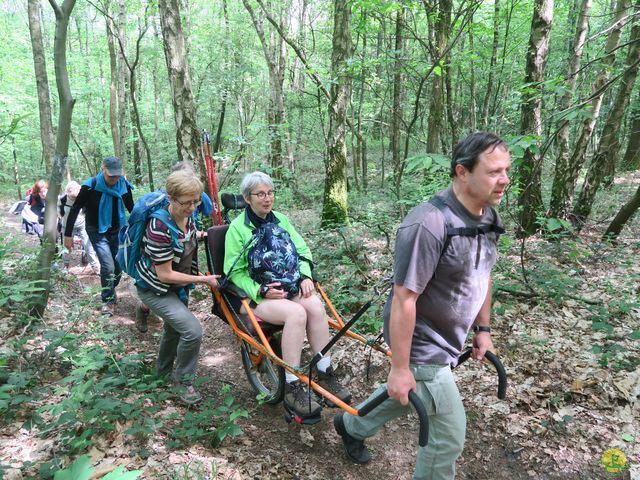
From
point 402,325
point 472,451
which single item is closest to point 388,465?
point 472,451

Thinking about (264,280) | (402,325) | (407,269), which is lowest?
(264,280)

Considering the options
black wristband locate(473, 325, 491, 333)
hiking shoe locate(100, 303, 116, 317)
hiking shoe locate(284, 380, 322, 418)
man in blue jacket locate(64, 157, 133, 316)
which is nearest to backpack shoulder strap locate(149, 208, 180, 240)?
hiking shoe locate(284, 380, 322, 418)

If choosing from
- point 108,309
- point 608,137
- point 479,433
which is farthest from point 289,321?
point 608,137

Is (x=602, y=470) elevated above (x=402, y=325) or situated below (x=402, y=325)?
below

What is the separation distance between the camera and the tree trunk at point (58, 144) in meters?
4.05

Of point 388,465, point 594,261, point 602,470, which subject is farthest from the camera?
point 594,261

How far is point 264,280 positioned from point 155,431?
148 cm

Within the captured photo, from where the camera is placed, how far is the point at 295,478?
10.00ft

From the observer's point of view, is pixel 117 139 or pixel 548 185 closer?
pixel 548 185

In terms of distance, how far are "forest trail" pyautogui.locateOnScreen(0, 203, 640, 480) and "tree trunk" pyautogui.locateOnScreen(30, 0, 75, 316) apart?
4.78 ft

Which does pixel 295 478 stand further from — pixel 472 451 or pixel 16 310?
pixel 16 310

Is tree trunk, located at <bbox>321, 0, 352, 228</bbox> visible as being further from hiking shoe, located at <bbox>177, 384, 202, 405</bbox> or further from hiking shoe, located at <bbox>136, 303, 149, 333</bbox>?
hiking shoe, located at <bbox>177, 384, 202, 405</bbox>

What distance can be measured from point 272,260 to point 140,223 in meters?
1.19

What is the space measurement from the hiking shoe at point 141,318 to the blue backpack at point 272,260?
95.6 inches
